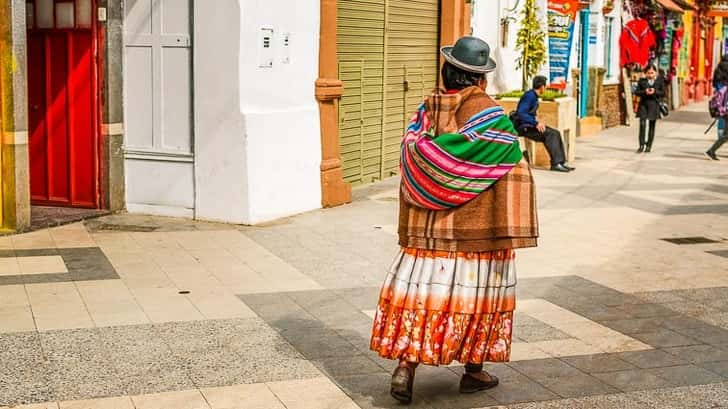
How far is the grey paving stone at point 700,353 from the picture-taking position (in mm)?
7238

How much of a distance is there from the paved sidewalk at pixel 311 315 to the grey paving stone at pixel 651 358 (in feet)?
0.07

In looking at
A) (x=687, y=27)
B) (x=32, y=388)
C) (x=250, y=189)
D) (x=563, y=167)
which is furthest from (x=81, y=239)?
(x=687, y=27)

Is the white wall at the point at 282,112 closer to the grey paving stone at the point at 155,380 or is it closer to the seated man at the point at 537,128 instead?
the seated man at the point at 537,128

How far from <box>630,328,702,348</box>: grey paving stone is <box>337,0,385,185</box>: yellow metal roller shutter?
686 cm

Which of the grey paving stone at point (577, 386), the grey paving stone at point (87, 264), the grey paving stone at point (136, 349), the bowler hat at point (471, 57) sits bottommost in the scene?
the grey paving stone at point (577, 386)

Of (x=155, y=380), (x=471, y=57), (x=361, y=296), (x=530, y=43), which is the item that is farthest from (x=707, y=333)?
(x=530, y=43)

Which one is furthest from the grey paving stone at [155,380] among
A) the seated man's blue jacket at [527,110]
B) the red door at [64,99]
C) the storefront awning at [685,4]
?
the storefront awning at [685,4]

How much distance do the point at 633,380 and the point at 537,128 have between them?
1055 centimetres

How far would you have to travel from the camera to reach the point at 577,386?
6539mm

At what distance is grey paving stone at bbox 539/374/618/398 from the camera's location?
641cm

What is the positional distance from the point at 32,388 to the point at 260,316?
2.08 metres

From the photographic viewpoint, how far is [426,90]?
1727cm

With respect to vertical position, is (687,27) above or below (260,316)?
above

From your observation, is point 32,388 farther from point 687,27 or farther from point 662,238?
point 687,27
